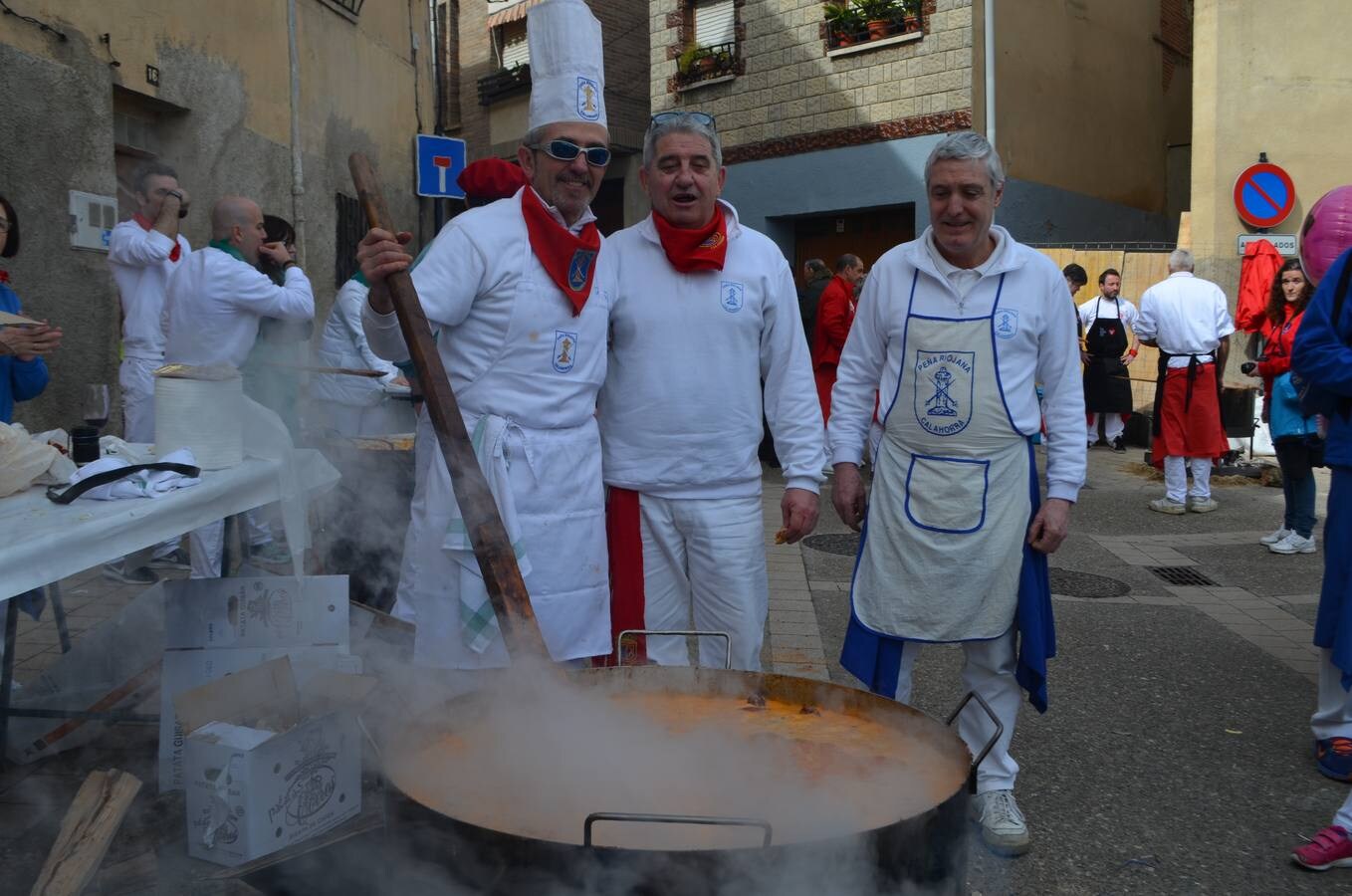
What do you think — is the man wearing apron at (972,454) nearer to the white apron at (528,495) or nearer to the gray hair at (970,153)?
the gray hair at (970,153)

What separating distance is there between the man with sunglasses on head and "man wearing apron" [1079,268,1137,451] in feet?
34.3

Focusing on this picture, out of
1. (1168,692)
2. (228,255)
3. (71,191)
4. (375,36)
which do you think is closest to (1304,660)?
(1168,692)

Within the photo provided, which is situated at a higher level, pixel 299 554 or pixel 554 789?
pixel 299 554

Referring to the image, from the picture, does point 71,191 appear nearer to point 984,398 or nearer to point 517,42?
point 984,398

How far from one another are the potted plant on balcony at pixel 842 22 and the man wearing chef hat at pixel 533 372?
14189 millimetres

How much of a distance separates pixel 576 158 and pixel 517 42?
20.1 metres

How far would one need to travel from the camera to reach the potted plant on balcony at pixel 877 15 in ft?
51.0

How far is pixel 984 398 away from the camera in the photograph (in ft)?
10.1

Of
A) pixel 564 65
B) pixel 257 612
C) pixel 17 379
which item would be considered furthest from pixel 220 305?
pixel 564 65

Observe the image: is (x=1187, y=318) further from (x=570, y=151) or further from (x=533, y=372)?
(x=533, y=372)

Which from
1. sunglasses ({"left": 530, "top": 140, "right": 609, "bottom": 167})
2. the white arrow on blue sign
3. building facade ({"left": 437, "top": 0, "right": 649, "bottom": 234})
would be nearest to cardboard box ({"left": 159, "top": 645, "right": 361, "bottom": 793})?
sunglasses ({"left": 530, "top": 140, "right": 609, "bottom": 167})

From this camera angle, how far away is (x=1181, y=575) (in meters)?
6.92

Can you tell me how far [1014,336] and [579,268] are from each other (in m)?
1.21

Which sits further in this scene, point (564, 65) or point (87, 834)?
point (564, 65)
